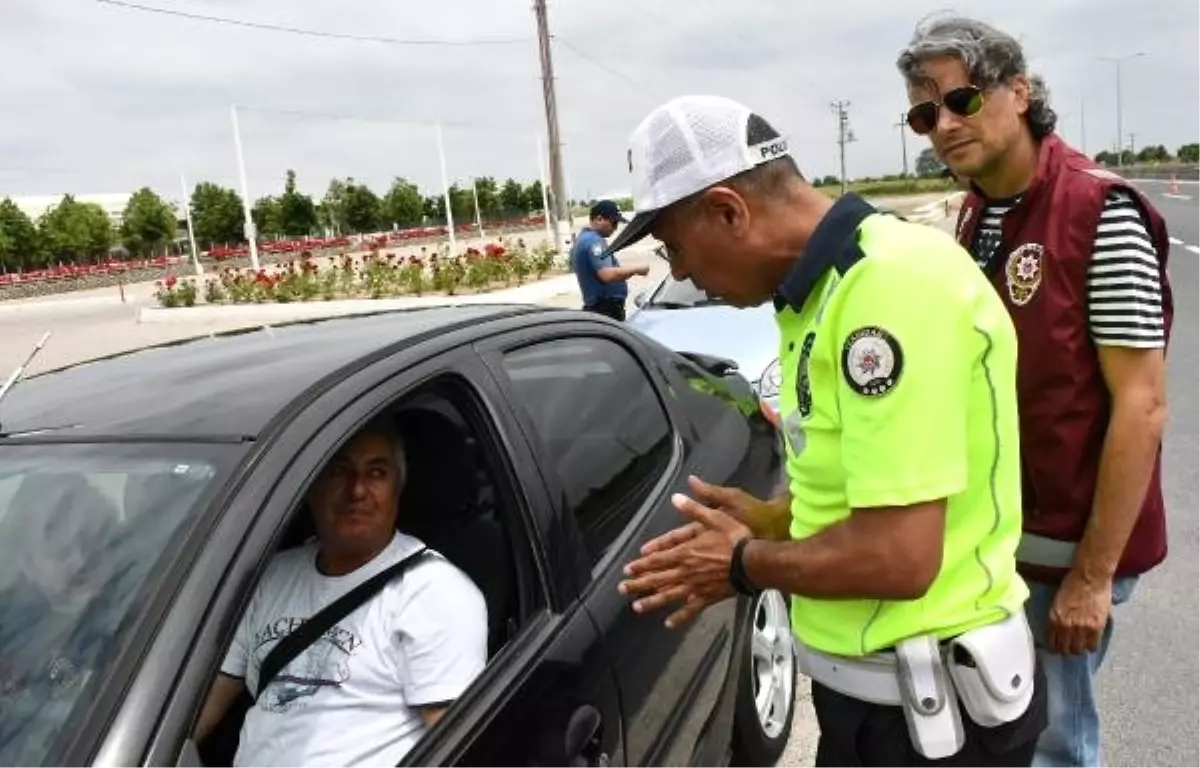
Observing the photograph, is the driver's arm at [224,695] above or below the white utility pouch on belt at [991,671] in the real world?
below

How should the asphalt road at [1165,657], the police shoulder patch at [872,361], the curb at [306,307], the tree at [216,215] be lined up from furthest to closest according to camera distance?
1. the tree at [216,215]
2. the curb at [306,307]
3. the asphalt road at [1165,657]
4. the police shoulder patch at [872,361]

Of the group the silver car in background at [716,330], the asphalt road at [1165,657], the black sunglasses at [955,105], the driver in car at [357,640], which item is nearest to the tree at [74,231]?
the silver car in background at [716,330]

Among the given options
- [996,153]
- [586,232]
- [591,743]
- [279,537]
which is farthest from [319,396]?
[586,232]

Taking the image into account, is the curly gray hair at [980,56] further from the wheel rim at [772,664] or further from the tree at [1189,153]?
the tree at [1189,153]

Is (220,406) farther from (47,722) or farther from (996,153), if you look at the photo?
(996,153)

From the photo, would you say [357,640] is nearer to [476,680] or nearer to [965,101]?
[476,680]

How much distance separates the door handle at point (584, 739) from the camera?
1763mm

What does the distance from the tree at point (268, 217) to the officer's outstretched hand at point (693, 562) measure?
66.9 m

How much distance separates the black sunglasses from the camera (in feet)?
6.15

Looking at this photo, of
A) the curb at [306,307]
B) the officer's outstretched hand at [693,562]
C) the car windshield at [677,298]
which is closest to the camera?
the officer's outstretched hand at [693,562]

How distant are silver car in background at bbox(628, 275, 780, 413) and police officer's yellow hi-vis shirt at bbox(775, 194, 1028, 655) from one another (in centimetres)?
356

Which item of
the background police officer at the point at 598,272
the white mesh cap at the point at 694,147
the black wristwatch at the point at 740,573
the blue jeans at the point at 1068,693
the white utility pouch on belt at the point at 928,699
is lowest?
the blue jeans at the point at 1068,693

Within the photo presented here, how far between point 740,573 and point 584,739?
0.51 metres

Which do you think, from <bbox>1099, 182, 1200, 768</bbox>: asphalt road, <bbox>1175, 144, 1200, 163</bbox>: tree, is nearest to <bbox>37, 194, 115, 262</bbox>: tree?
<bbox>1099, 182, 1200, 768</bbox>: asphalt road
